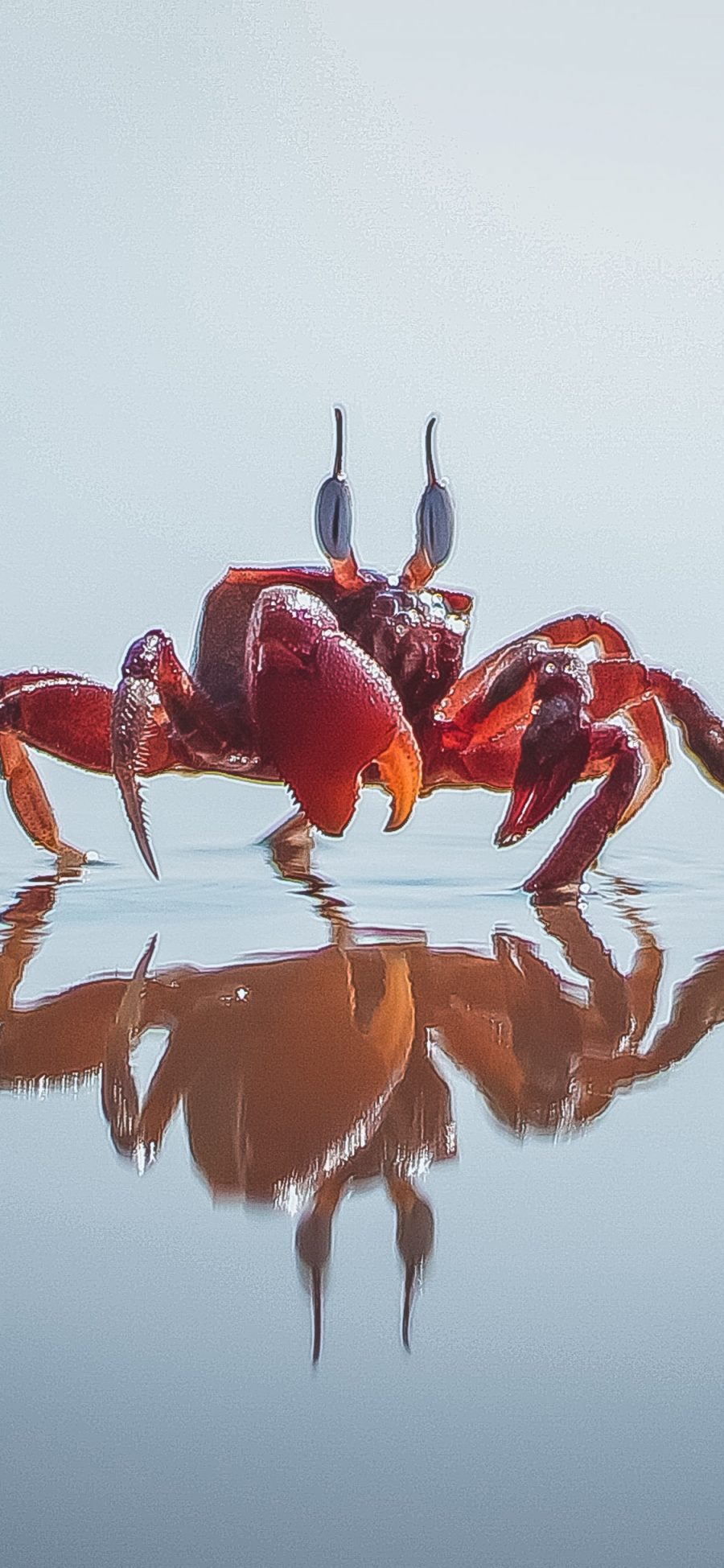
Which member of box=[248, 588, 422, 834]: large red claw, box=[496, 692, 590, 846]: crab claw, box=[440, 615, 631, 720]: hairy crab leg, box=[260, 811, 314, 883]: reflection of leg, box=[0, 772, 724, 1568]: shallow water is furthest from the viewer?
box=[260, 811, 314, 883]: reflection of leg

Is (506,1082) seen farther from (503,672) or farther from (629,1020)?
(503,672)

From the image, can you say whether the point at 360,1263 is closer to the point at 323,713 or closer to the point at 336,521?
the point at 323,713

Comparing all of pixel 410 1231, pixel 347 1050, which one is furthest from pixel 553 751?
pixel 410 1231

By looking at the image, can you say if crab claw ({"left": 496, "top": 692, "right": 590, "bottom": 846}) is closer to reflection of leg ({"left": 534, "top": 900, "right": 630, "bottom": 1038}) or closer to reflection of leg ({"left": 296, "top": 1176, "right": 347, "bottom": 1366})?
reflection of leg ({"left": 534, "top": 900, "right": 630, "bottom": 1038})

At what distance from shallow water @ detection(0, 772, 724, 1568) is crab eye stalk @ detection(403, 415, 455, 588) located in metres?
0.64

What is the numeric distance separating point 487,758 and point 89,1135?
876 millimetres

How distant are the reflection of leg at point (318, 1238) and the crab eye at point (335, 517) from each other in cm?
100

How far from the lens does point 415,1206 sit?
0.47 metres

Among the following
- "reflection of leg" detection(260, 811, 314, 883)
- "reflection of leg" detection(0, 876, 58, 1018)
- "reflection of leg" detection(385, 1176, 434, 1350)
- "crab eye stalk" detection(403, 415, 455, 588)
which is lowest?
"reflection of leg" detection(260, 811, 314, 883)

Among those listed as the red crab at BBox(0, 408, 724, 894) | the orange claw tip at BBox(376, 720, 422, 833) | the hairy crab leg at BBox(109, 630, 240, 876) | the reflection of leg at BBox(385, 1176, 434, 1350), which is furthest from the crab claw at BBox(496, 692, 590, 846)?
the reflection of leg at BBox(385, 1176, 434, 1350)

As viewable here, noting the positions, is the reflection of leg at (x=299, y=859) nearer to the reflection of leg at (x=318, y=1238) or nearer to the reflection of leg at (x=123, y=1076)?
the reflection of leg at (x=123, y=1076)

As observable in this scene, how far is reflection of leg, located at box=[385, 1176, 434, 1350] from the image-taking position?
1.36 feet

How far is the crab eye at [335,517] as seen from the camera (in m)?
1.41

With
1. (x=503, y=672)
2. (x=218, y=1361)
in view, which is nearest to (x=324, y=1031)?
(x=218, y=1361)
